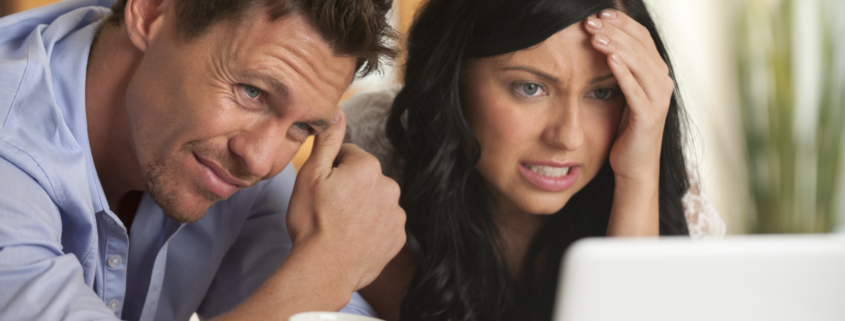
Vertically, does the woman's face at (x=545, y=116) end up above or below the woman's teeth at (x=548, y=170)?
above

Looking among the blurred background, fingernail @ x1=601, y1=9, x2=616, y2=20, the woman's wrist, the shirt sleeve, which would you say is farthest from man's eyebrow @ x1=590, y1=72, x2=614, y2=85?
the blurred background

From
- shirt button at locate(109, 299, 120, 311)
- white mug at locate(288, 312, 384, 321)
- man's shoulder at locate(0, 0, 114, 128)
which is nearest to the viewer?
white mug at locate(288, 312, 384, 321)

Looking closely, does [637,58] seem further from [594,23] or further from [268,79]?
[268,79]

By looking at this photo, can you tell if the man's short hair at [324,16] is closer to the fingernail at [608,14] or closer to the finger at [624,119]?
the fingernail at [608,14]

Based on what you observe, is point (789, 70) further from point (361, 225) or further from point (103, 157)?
point (103, 157)

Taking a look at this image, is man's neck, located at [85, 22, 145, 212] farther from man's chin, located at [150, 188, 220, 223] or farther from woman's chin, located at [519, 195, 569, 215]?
woman's chin, located at [519, 195, 569, 215]

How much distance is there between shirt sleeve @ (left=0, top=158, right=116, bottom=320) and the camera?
78cm

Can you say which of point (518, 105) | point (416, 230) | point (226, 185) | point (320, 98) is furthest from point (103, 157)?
point (518, 105)

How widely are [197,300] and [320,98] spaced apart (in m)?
0.57

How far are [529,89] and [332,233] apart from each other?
49cm

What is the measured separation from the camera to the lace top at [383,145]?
1.50 metres

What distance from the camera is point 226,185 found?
1.12 metres

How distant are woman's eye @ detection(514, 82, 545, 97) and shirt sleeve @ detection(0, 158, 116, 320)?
2.70ft

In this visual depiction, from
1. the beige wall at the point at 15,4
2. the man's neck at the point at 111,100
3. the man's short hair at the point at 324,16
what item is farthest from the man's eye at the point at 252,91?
the beige wall at the point at 15,4
